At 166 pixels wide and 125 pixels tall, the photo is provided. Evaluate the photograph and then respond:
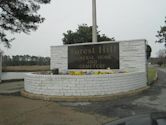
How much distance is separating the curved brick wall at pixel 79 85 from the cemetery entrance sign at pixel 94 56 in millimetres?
2568

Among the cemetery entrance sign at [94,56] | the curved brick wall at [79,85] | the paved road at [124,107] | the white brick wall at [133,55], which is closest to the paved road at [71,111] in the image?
the paved road at [124,107]

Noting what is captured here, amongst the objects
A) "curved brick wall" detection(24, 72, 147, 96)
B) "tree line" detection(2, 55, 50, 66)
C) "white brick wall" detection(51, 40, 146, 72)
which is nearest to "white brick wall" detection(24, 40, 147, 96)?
"curved brick wall" detection(24, 72, 147, 96)

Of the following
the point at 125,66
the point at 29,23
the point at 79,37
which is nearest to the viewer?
the point at 125,66

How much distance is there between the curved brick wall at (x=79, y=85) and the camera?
8.20m

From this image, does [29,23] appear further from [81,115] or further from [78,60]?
[81,115]

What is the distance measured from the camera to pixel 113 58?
11.4 metres

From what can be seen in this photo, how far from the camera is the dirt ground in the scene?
Answer: 206 inches

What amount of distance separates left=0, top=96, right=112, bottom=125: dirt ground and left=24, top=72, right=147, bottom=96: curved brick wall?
1151 millimetres

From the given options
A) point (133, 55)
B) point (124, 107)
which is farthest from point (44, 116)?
point (133, 55)

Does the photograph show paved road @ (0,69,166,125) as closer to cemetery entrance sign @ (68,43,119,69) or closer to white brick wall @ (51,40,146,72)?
white brick wall @ (51,40,146,72)

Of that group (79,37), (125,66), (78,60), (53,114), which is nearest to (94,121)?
(53,114)

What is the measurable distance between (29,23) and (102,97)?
7.02 metres

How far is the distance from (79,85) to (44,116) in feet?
8.74

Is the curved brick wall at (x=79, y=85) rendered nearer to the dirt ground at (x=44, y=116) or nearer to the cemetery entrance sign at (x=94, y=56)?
the dirt ground at (x=44, y=116)
